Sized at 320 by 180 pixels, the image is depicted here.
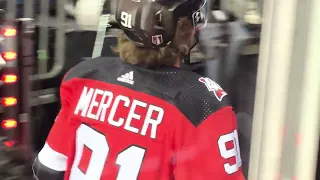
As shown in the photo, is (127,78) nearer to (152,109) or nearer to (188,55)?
(152,109)

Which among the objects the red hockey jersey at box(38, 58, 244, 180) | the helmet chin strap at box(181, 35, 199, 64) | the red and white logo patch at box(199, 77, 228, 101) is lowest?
the red hockey jersey at box(38, 58, 244, 180)

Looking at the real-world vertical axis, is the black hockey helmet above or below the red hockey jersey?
above

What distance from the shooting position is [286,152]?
3.07 feet

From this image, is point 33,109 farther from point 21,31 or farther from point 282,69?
point 282,69

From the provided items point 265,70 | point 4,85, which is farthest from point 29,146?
point 265,70

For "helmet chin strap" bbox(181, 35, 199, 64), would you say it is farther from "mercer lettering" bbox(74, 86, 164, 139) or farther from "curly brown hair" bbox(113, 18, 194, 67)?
"mercer lettering" bbox(74, 86, 164, 139)

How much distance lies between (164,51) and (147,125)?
19 centimetres

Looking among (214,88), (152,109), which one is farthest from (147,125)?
(214,88)

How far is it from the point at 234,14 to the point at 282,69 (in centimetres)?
76

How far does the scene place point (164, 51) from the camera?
1.33 meters

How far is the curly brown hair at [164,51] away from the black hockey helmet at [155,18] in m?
0.02

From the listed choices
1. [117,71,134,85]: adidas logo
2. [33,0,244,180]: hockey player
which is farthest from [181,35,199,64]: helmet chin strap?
[117,71,134,85]: adidas logo

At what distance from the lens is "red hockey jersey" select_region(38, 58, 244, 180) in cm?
124

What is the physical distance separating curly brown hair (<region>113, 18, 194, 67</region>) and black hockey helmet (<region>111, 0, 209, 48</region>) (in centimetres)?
2
